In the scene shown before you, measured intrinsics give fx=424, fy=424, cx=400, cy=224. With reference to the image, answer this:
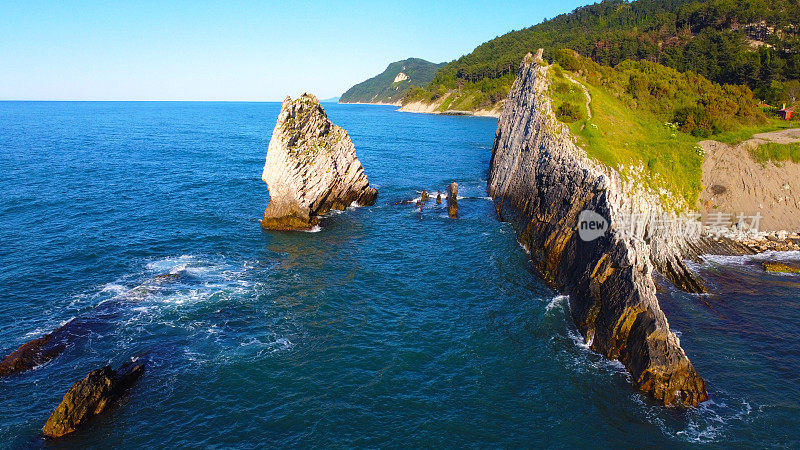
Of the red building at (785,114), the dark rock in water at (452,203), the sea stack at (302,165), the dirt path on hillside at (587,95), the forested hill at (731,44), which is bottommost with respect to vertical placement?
the dark rock in water at (452,203)

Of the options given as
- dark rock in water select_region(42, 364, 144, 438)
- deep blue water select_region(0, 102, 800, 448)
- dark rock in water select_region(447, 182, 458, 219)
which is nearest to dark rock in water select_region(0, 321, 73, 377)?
deep blue water select_region(0, 102, 800, 448)

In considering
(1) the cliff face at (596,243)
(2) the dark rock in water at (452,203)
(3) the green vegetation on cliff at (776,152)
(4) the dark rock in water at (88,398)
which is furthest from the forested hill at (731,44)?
(4) the dark rock in water at (88,398)

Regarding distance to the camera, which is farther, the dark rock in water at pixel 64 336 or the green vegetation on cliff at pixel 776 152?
the green vegetation on cliff at pixel 776 152

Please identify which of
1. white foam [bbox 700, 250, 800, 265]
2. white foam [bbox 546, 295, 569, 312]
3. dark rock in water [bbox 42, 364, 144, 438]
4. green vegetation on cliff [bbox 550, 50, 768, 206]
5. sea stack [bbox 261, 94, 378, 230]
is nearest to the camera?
dark rock in water [bbox 42, 364, 144, 438]

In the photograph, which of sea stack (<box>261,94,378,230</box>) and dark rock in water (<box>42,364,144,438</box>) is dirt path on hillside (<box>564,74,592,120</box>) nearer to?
sea stack (<box>261,94,378,230</box>)

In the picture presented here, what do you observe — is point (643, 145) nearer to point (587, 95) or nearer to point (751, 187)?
point (751, 187)

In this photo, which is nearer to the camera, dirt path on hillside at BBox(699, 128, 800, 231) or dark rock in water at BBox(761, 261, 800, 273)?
dark rock in water at BBox(761, 261, 800, 273)

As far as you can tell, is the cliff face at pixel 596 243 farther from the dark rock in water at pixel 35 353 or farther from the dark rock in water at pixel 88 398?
the dark rock in water at pixel 35 353
